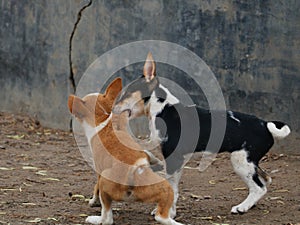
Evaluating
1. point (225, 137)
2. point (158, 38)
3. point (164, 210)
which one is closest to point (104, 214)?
point (164, 210)

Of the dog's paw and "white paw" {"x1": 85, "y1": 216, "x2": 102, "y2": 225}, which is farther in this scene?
the dog's paw

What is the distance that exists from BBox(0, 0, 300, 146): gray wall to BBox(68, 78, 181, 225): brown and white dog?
9.51 feet

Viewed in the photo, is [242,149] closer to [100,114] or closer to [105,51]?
[100,114]

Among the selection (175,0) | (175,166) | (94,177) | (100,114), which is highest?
(175,0)

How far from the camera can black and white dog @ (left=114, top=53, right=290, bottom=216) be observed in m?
6.99

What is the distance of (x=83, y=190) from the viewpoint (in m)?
7.78

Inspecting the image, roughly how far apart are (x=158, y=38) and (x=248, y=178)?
3354 millimetres

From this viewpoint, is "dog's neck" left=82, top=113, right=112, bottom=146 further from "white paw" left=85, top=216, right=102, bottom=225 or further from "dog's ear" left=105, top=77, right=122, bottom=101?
"white paw" left=85, top=216, right=102, bottom=225

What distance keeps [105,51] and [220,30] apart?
176 centimetres

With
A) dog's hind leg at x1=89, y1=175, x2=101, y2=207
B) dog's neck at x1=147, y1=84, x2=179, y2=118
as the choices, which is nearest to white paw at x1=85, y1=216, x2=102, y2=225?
dog's hind leg at x1=89, y1=175, x2=101, y2=207

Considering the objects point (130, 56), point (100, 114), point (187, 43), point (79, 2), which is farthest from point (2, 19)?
point (100, 114)

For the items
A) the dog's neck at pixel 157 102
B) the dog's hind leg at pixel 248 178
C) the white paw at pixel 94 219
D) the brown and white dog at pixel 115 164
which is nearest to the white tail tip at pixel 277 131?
the dog's hind leg at pixel 248 178

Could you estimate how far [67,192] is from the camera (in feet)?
25.1

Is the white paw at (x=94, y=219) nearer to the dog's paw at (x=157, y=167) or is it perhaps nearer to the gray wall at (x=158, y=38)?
the dog's paw at (x=157, y=167)
